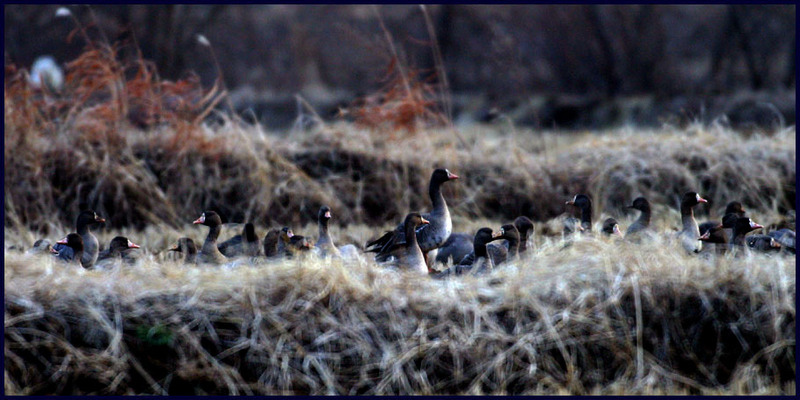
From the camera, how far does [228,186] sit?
8984mm

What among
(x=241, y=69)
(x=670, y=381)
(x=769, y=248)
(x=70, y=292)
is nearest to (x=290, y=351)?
(x=70, y=292)

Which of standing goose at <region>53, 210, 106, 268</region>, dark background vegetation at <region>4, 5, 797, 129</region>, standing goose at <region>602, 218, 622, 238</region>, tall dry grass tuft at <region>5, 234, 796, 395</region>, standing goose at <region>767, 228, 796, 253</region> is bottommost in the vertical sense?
tall dry grass tuft at <region>5, 234, 796, 395</region>

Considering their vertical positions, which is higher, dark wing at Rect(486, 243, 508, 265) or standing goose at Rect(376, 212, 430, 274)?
standing goose at Rect(376, 212, 430, 274)

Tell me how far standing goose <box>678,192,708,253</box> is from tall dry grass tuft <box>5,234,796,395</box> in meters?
1.10

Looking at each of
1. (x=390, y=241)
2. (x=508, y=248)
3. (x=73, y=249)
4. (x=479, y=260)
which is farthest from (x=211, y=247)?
(x=508, y=248)

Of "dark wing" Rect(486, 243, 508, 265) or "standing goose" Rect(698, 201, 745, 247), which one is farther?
"dark wing" Rect(486, 243, 508, 265)

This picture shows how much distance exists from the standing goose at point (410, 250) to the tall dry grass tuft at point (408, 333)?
2.30 feet

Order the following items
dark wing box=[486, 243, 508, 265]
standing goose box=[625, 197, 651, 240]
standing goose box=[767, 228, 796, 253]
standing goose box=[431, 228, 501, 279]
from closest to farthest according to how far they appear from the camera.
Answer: standing goose box=[431, 228, 501, 279] < standing goose box=[767, 228, 796, 253] < dark wing box=[486, 243, 508, 265] < standing goose box=[625, 197, 651, 240]

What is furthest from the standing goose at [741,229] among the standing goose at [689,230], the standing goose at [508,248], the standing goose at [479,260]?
the standing goose at [479,260]

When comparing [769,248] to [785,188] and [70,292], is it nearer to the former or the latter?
[785,188]

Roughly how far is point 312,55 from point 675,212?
14.0 meters

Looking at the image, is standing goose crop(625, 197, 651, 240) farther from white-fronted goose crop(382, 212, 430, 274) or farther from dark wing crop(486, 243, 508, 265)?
white-fronted goose crop(382, 212, 430, 274)

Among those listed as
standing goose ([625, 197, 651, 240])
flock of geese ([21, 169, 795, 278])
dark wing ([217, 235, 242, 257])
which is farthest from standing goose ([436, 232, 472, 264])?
dark wing ([217, 235, 242, 257])

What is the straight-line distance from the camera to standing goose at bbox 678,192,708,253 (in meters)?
6.45
